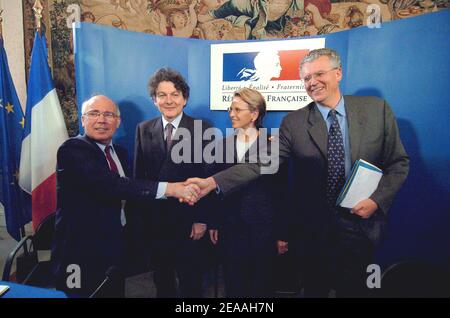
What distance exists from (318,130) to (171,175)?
1.11m

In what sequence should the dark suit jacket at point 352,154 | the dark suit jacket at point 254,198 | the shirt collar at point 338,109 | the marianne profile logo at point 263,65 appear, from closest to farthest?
the dark suit jacket at point 352,154 → the shirt collar at point 338,109 → the dark suit jacket at point 254,198 → the marianne profile logo at point 263,65

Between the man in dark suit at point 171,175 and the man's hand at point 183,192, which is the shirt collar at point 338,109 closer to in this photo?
the man in dark suit at point 171,175

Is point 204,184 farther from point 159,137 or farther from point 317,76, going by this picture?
point 317,76

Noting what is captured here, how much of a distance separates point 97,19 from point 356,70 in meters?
3.08

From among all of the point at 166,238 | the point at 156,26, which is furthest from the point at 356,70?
the point at 156,26

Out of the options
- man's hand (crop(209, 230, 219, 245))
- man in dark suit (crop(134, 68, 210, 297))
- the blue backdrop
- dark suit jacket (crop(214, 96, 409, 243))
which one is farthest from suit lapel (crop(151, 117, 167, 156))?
dark suit jacket (crop(214, 96, 409, 243))

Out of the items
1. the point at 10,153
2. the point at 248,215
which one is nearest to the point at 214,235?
the point at 248,215

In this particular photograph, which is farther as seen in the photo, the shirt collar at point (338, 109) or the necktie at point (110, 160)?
the necktie at point (110, 160)

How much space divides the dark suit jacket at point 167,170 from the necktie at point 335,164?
94 cm

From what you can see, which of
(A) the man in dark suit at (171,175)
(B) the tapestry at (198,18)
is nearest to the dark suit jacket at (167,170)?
(A) the man in dark suit at (171,175)

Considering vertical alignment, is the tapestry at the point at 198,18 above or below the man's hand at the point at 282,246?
above

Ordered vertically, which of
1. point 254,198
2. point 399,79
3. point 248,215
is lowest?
point 248,215

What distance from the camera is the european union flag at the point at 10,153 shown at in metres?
2.93

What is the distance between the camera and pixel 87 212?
1902 mm
